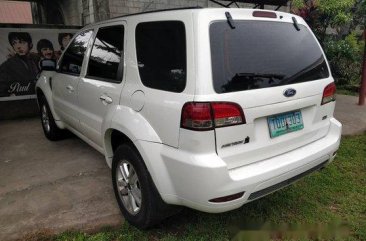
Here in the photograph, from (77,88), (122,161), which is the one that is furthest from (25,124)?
(122,161)

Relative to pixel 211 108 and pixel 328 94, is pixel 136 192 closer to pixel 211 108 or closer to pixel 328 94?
pixel 211 108

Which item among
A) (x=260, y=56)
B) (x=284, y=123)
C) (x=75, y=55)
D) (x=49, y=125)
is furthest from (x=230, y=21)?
(x=49, y=125)

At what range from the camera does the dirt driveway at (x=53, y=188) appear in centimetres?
313

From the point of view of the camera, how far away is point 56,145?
17.1 ft

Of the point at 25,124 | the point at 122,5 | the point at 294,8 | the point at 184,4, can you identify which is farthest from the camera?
the point at 294,8

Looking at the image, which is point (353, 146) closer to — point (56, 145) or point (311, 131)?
point (311, 131)

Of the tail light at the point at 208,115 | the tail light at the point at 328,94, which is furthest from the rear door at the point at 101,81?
the tail light at the point at 328,94

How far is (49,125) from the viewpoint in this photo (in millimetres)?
5281

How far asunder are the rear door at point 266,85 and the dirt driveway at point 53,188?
148 cm

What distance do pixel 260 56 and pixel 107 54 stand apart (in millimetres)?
1524

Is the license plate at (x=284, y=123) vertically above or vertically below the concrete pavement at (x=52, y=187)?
above

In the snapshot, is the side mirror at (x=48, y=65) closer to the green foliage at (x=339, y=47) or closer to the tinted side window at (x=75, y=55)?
the tinted side window at (x=75, y=55)

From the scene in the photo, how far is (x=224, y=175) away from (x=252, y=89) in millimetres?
638

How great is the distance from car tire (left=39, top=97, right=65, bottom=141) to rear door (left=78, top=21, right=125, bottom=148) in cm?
146
